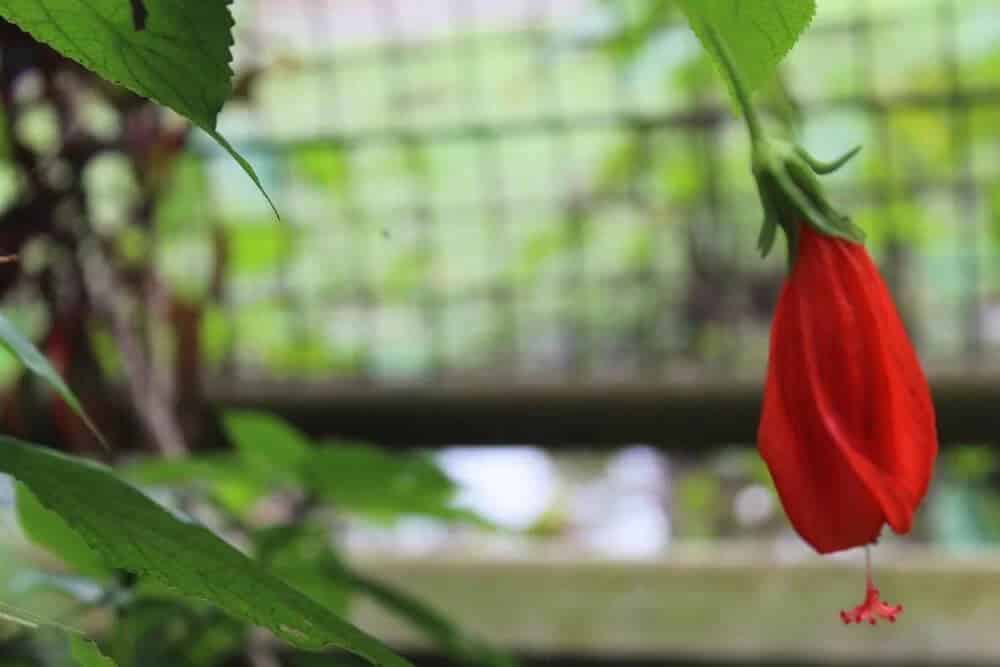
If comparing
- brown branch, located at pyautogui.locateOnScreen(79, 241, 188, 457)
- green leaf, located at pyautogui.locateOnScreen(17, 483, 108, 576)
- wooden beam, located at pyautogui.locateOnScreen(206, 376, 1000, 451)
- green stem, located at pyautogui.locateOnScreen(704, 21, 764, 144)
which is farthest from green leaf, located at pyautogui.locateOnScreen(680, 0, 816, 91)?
wooden beam, located at pyautogui.locateOnScreen(206, 376, 1000, 451)

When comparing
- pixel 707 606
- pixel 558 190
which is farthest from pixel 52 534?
pixel 558 190

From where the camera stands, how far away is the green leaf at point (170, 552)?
5.1 inches

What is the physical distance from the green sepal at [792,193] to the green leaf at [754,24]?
3 centimetres

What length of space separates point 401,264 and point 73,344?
0.98 ft

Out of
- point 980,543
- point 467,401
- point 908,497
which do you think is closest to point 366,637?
point 908,497

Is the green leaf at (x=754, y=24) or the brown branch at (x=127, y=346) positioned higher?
the green leaf at (x=754, y=24)

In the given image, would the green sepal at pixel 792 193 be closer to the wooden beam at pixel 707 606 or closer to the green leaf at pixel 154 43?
the green leaf at pixel 154 43

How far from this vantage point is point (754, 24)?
0.13 meters

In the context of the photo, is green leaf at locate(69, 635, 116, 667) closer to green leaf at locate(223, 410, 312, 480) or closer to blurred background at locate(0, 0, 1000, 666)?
green leaf at locate(223, 410, 312, 480)

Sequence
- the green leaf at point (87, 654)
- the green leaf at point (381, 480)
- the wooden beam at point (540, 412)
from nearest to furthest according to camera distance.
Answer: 1. the green leaf at point (87, 654)
2. the green leaf at point (381, 480)
3. the wooden beam at point (540, 412)

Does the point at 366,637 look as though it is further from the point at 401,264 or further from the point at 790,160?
the point at 401,264

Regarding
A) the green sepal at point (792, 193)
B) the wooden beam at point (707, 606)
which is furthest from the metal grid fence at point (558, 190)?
the green sepal at point (792, 193)

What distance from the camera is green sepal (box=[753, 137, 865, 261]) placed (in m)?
0.16

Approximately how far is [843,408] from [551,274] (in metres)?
0.52
